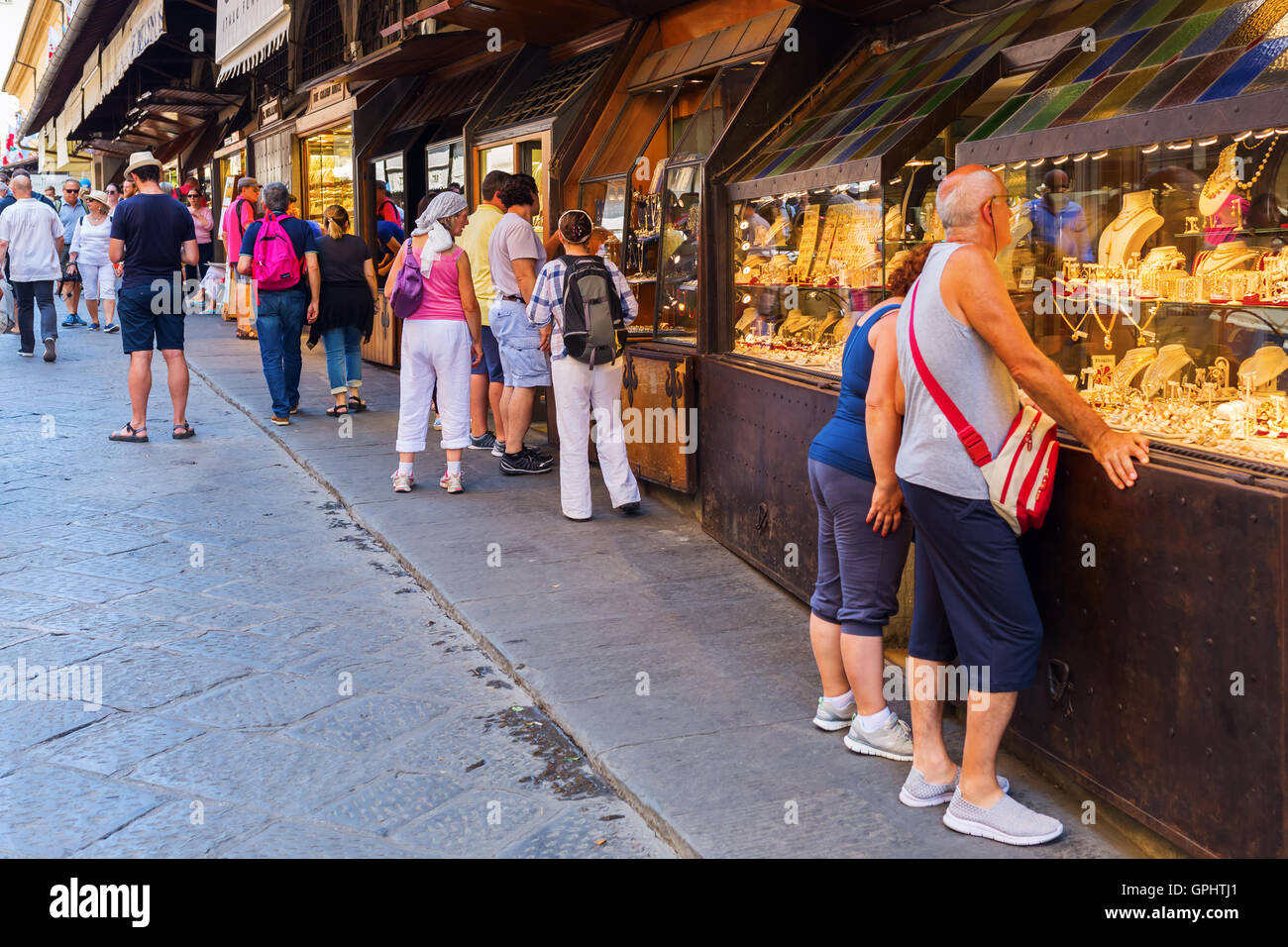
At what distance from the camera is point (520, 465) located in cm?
779

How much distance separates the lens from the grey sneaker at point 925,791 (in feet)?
10.7

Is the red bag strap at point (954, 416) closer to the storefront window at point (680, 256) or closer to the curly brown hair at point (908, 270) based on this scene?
the curly brown hair at point (908, 270)

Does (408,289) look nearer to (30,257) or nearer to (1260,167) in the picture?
(1260,167)

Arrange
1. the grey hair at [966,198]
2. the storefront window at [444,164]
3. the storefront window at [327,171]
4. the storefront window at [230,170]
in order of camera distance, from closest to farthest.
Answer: the grey hair at [966,198] < the storefront window at [444,164] < the storefront window at [327,171] < the storefront window at [230,170]

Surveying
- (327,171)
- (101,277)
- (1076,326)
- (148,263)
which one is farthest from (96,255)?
(1076,326)

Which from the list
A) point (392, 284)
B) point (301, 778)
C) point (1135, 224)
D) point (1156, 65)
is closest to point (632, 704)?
point (301, 778)

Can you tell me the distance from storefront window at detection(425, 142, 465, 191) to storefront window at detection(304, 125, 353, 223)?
229cm

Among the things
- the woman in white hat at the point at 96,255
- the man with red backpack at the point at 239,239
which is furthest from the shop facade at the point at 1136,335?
the woman in white hat at the point at 96,255

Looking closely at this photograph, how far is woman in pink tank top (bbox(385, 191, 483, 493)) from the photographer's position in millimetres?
7016

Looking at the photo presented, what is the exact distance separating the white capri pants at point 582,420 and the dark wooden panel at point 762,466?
533mm

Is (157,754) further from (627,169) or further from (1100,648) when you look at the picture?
(627,169)

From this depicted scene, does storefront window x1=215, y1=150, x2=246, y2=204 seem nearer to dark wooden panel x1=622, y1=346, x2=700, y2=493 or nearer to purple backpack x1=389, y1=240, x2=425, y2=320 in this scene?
purple backpack x1=389, y1=240, x2=425, y2=320

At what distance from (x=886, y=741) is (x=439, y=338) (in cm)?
419

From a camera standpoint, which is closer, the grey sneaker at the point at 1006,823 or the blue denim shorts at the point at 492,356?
the grey sneaker at the point at 1006,823
